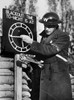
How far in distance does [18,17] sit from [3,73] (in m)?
1.50

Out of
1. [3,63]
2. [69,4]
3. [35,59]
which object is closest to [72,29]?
[69,4]

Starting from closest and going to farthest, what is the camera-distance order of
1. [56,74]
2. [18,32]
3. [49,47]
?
[49,47] < [56,74] < [18,32]

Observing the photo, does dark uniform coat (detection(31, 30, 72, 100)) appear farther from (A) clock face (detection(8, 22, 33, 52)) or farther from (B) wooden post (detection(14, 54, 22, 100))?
(B) wooden post (detection(14, 54, 22, 100))

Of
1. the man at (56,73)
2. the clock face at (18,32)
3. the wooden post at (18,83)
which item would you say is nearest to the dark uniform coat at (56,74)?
the man at (56,73)

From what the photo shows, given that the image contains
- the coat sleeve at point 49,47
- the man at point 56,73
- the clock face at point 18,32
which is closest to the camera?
the coat sleeve at point 49,47

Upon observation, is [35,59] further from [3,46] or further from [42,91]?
[3,46]

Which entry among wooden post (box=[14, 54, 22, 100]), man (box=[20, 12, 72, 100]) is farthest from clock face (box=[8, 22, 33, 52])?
man (box=[20, 12, 72, 100])

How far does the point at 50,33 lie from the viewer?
388 centimetres

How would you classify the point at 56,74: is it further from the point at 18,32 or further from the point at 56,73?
the point at 18,32

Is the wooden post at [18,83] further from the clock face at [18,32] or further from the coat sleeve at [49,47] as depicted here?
the coat sleeve at [49,47]

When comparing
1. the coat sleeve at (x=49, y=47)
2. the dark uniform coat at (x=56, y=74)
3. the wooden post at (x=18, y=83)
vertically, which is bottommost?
the wooden post at (x=18, y=83)

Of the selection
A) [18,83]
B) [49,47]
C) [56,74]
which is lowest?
[18,83]

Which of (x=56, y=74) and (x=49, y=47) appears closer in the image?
(x=49, y=47)

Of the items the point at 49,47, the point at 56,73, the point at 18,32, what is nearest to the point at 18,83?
the point at 18,32
